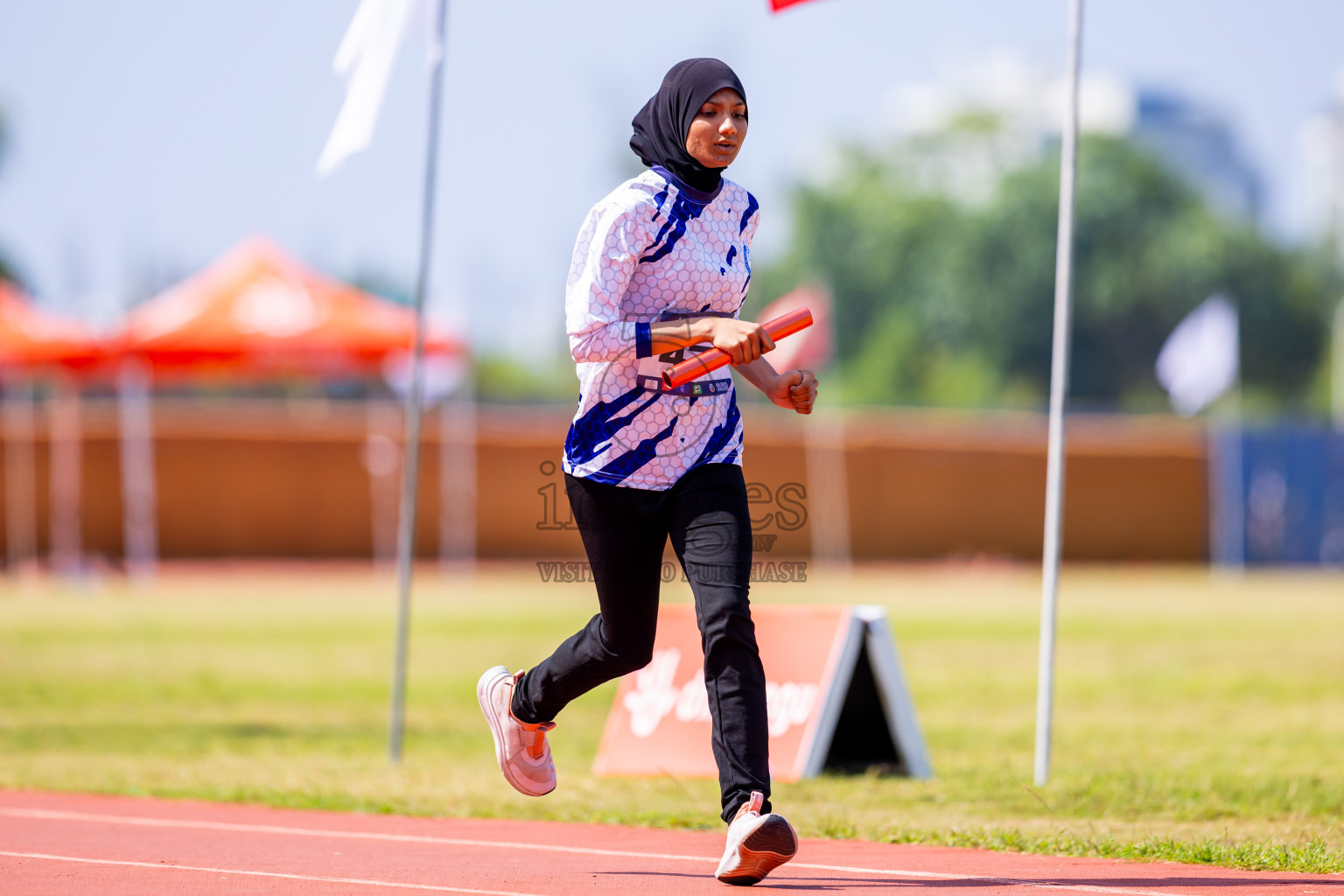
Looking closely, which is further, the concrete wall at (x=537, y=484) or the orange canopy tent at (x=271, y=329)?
the concrete wall at (x=537, y=484)

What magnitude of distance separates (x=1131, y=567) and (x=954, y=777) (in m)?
Answer: 24.2

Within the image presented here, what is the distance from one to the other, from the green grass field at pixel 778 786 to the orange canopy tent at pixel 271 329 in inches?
113

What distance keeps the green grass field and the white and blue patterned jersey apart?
1.76 meters

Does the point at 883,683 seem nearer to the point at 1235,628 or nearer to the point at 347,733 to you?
the point at 347,733

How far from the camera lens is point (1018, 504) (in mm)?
30984

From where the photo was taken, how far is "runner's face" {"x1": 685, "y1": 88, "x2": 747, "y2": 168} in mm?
4730

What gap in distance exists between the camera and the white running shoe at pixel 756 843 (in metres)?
4.48

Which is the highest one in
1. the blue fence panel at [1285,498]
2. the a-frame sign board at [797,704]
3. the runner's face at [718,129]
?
the runner's face at [718,129]

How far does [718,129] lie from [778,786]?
3308 mm

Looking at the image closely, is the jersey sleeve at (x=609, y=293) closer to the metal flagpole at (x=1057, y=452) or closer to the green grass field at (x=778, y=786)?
the green grass field at (x=778, y=786)

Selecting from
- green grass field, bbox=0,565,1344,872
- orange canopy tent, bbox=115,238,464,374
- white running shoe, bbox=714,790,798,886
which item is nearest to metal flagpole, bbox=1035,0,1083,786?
green grass field, bbox=0,565,1344,872

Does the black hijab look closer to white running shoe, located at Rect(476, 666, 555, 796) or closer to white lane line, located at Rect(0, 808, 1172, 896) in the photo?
white running shoe, located at Rect(476, 666, 555, 796)

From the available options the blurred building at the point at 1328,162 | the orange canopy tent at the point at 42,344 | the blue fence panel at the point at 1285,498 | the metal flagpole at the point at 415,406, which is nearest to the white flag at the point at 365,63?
the metal flagpole at the point at 415,406

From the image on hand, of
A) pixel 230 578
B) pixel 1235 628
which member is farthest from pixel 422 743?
pixel 230 578
